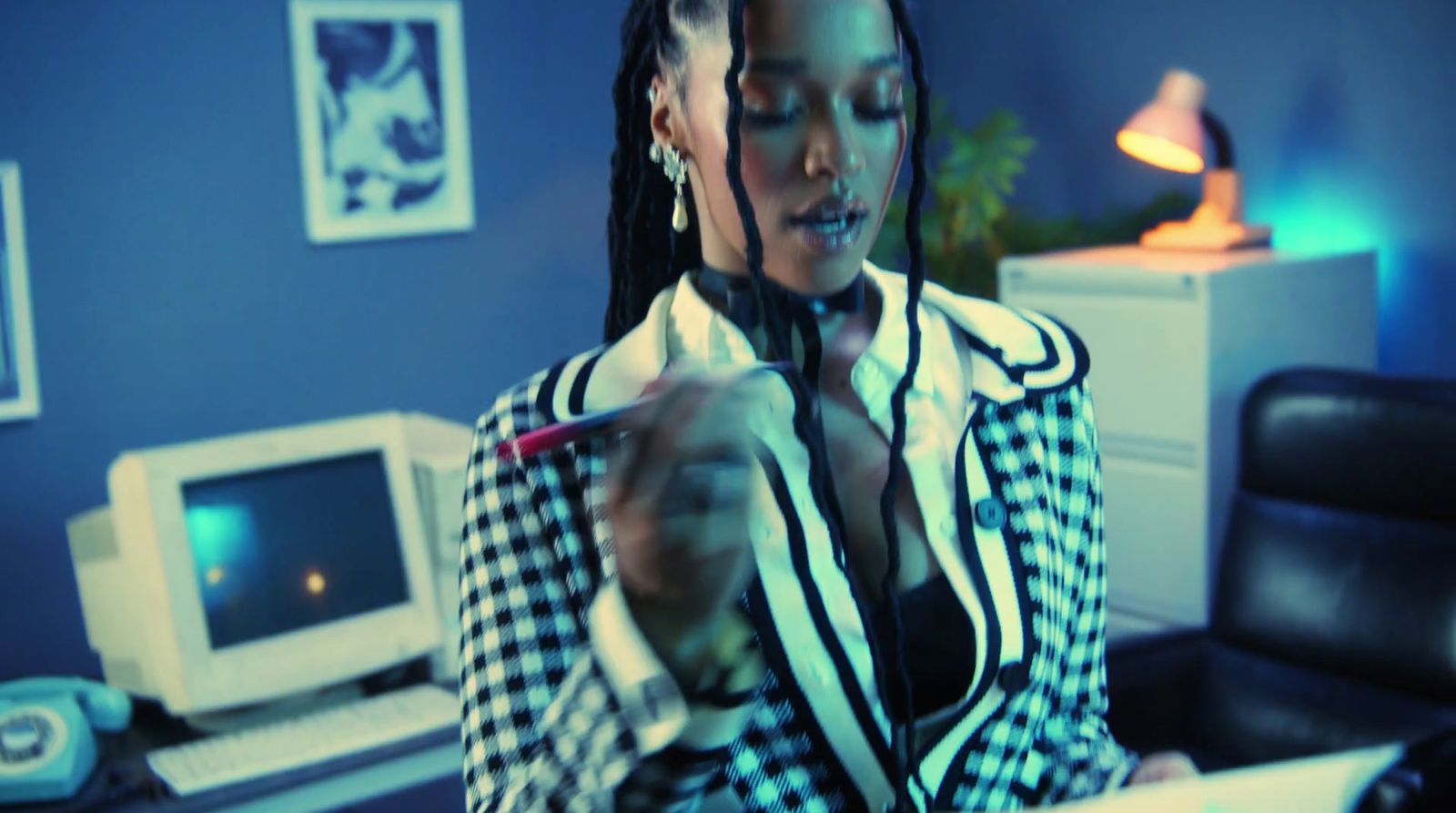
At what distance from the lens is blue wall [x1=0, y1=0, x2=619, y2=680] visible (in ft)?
8.11

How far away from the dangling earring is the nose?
0.14 meters

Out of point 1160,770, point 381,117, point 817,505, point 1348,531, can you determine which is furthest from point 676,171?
point 381,117

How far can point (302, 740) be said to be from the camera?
1.99 meters

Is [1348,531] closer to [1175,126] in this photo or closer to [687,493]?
[1175,126]

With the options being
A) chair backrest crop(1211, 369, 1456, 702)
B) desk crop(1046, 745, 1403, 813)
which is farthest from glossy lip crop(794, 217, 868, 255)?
chair backrest crop(1211, 369, 1456, 702)

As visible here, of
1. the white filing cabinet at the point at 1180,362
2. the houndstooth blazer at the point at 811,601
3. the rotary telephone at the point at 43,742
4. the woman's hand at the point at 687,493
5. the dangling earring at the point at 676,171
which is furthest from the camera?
the white filing cabinet at the point at 1180,362

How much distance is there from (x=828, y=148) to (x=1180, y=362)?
1.88 metres

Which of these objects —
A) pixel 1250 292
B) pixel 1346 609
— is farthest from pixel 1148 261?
pixel 1346 609

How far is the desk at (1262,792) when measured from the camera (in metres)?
0.73

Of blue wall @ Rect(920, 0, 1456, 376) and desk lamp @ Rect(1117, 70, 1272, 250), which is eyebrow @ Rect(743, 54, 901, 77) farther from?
blue wall @ Rect(920, 0, 1456, 376)

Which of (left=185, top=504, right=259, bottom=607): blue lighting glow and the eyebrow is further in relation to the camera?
(left=185, top=504, right=259, bottom=607): blue lighting glow

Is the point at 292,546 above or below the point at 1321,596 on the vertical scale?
above

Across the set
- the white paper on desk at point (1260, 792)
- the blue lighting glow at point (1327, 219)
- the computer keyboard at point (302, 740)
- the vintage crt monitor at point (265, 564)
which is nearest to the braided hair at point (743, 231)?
the white paper on desk at point (1260, 792)

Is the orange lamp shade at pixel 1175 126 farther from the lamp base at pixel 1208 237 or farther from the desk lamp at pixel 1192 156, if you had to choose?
the lamp base at pixel 1208 237
